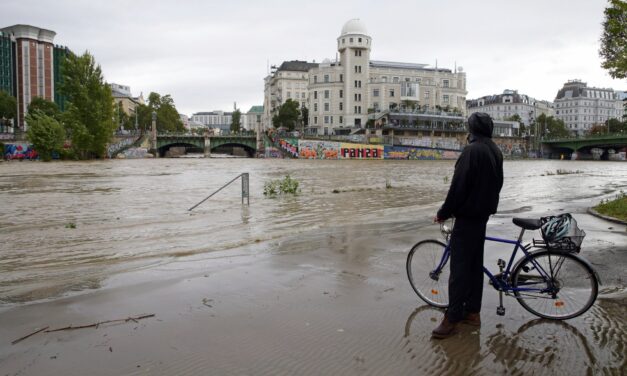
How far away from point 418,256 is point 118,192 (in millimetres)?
20426

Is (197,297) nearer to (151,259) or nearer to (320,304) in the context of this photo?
(320,304)

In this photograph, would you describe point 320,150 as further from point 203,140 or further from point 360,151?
point 203,140

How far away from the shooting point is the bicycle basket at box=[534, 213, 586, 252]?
4.73 m

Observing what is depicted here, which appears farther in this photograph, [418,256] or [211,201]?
[211,201]

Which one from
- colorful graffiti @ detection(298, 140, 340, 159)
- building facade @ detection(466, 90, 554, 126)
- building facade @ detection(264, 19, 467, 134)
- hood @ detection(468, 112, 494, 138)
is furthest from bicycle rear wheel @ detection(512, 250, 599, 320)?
building facade @ detection(466, 90, 554, 126)

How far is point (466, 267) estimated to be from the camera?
481 centimetres

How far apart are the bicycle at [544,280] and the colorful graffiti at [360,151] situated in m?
83.2

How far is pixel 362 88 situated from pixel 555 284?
336 feet

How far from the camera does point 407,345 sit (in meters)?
4.38

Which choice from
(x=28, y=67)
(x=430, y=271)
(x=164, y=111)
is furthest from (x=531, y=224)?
(x=28, y=67)

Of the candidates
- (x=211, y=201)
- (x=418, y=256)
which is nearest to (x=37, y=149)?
(x=211, y=201)

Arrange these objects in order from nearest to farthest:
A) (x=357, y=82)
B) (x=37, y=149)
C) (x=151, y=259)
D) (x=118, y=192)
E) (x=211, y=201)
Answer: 1. (x=151, y=259)
2. (x=211, y=201)
3. (x=118, y=192)
4. (x=37, y=149)
5. (x=357, y=82)

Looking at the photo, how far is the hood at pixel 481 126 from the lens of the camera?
15.6ft

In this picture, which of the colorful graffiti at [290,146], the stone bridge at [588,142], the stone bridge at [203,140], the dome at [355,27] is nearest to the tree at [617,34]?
the colorful graffiti at [290,146]
